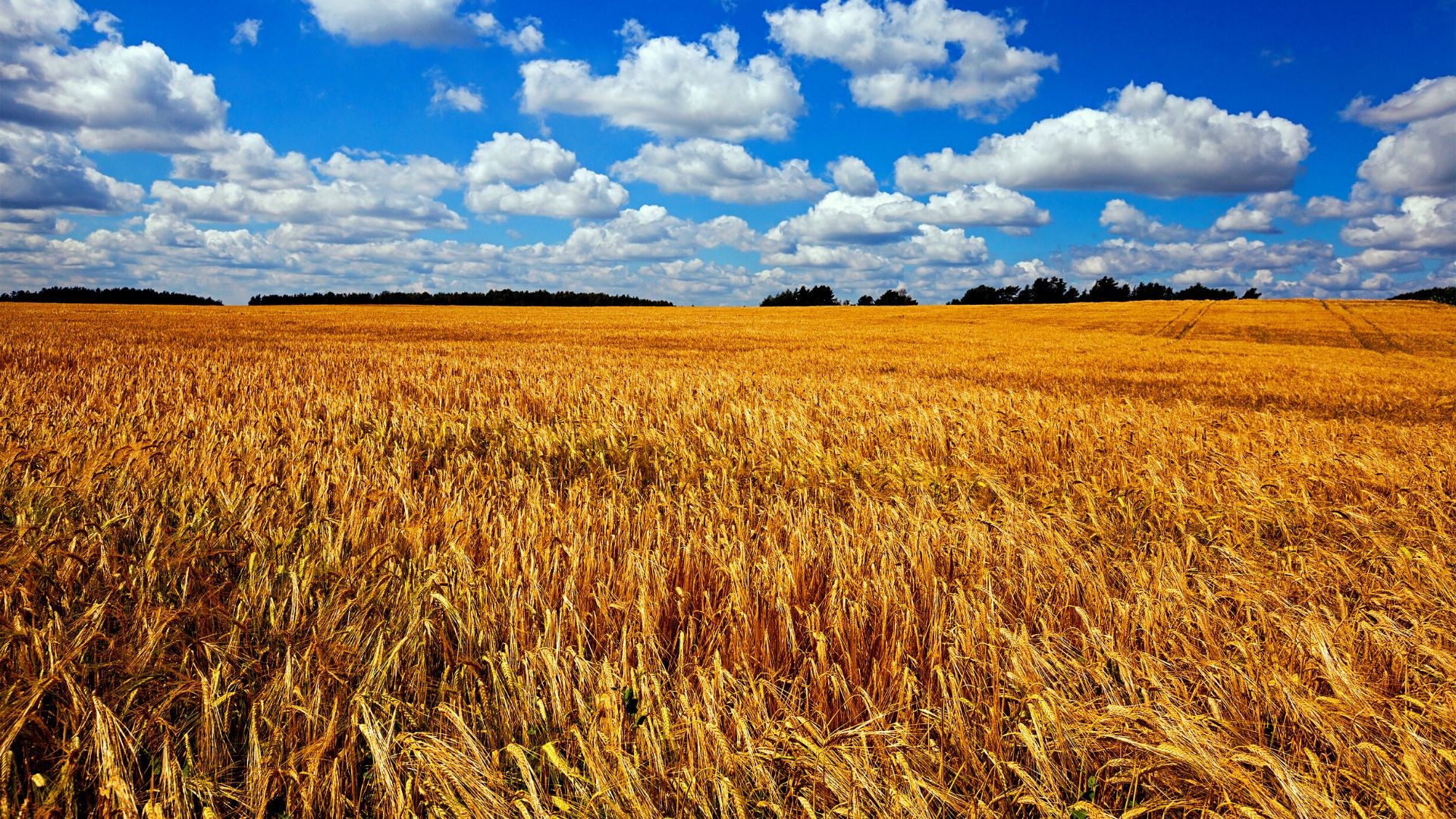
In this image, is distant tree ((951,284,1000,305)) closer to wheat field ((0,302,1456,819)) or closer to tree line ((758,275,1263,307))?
tree line ((758,275,1263,307))

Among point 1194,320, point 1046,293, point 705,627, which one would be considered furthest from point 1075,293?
point 705,627

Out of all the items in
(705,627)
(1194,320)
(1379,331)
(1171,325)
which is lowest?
(705,627)

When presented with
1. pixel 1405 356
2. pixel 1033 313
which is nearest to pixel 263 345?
pixel 1405 356

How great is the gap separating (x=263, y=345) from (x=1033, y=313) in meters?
53.6

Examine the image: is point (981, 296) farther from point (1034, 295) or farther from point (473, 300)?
point (473, 300)

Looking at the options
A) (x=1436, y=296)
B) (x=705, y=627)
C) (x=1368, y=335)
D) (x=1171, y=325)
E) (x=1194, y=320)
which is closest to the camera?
(x=705, y=627)

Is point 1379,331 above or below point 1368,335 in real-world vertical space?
above

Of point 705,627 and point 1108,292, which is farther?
point 1108,292

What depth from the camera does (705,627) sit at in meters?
2.00

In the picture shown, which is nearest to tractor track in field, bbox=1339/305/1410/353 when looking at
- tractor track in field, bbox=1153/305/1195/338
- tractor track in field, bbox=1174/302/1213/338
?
tractor track in field, bbox=1174/302/1213/338

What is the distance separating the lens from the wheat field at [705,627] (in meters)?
1.37

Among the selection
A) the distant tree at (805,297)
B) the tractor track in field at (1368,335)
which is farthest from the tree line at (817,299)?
the tractor track in field at (1368,335)

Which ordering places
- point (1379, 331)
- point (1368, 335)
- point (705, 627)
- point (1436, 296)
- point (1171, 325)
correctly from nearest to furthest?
point (705, 627)
point (1368, 335)
point (1379, 331)
point (1171, 325)
point (1436, 296)

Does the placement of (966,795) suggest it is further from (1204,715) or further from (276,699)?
(276,699)
